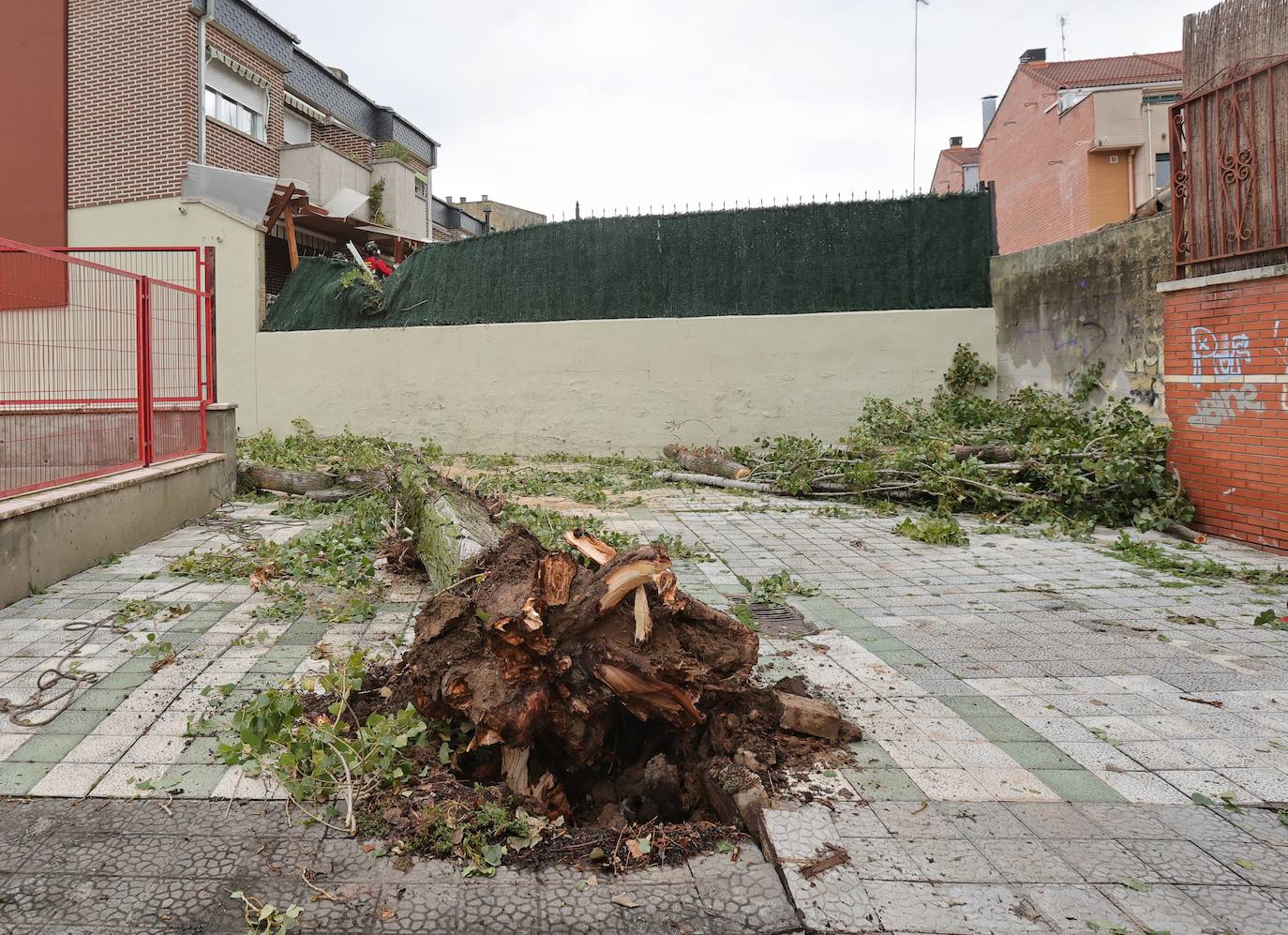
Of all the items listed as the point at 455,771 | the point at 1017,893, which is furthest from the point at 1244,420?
the point at 455,771

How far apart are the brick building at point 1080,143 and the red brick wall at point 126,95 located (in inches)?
718

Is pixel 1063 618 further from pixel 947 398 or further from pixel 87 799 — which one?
pixel 947 398

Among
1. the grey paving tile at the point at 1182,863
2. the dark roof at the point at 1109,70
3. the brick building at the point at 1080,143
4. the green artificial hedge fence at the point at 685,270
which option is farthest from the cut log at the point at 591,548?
the dark roof at the point at 1109,70

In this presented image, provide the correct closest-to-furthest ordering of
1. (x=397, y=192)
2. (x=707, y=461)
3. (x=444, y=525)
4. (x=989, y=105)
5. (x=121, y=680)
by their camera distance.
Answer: (x=121, y=680) → (x=444, y=525) → (x=707, y=461) → (x=397, y=192) → (x=989, y=105)

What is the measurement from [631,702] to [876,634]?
217 cm

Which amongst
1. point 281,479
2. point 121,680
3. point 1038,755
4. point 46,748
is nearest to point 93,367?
point 281,479

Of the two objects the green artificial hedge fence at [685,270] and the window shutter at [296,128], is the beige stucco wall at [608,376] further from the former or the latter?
the window shutter at [296,128]

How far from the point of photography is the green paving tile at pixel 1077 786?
8.77ft

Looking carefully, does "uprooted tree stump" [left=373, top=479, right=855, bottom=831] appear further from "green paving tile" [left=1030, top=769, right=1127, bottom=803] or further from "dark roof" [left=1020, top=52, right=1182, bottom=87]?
"dark roof" [left=1020, top=52, right=1182, bottom=87]

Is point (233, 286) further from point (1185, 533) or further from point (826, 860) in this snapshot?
point (826, 860)

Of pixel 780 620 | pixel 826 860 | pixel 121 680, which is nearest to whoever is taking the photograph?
pixel 826 860

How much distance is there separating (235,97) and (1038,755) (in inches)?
735

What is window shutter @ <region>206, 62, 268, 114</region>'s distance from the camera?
15.6 m

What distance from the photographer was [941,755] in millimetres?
2984
